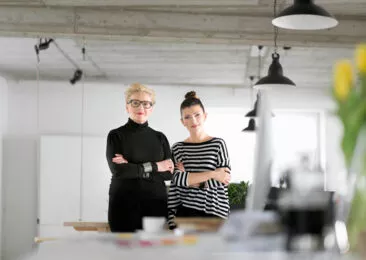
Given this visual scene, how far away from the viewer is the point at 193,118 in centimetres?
397

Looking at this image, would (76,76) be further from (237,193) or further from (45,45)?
(237,193)

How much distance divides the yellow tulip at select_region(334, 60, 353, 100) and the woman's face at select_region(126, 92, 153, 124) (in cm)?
276

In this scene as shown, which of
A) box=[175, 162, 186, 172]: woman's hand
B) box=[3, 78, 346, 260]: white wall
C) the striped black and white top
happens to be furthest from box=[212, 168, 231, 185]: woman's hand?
box=[3, 78, 346, 260]: white wall

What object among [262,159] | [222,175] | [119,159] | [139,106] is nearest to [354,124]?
[262,159]

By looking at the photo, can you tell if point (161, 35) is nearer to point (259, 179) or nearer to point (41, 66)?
point (41, 66)

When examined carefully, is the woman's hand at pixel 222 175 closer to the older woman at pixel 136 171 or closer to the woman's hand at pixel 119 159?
the older woman at pixel 136 171

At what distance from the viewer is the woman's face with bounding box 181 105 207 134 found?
12.9 feet

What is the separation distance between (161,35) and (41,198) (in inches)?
199

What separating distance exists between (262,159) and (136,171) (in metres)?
2.26

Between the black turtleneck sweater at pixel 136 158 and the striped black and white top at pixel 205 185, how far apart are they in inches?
4.8

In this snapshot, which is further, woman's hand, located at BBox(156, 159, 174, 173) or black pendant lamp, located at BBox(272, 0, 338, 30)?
woman's hand, located at BBox(156, 159, 174, 173)


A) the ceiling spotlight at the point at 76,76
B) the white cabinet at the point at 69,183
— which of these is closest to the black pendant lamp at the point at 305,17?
the ceiling spotlight at the point at 76,76

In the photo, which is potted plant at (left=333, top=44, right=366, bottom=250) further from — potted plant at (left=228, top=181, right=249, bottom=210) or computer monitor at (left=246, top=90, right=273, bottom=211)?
potted plant at (left=228, top=181, right=249, bottom=210)

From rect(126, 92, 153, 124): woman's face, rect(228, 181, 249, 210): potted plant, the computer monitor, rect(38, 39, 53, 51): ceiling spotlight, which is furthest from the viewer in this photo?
rect(38, 39, 53, 51): ceiling spotlight
